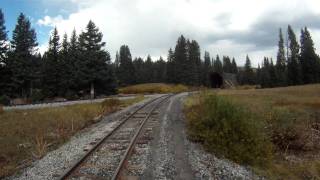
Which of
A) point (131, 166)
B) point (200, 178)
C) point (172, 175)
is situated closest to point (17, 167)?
point (131, 166)

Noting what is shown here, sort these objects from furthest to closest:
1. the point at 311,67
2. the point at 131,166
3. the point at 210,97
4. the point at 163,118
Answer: the point at 311,67 < the point at 163,118 < the point at 210,97 < the point at 131,166

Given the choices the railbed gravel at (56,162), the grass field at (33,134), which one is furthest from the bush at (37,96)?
the railbed gravel at (56,162)

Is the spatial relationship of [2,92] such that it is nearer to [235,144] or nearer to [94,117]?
[94,117]

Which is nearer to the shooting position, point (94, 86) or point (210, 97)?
point (210, 97)

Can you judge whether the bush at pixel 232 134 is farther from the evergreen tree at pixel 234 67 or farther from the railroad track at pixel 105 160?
the evergreen tree at pixel 234 67

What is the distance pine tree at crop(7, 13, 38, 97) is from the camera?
5834 cm

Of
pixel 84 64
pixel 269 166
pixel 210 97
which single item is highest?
pixel 84 64

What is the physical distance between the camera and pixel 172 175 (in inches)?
388

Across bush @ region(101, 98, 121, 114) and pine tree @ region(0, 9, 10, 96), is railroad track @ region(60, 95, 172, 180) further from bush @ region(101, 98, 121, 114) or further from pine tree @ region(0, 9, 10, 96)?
pine tree @ region(0, 9, 10, 96)

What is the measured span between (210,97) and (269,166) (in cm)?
460

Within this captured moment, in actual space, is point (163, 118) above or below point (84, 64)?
below

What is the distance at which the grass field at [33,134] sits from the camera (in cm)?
1273

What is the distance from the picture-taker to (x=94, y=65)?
5778cm

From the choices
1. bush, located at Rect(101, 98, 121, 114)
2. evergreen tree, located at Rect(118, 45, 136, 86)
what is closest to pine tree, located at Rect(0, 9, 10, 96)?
bush, located at Rect(101, 98, 121, 114)
